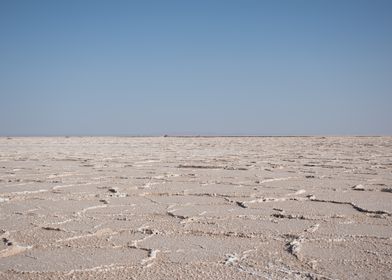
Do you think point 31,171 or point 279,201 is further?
point 31,171

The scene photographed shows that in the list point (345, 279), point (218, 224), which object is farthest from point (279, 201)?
point (345, 279)

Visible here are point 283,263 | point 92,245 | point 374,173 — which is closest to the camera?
point 283,263

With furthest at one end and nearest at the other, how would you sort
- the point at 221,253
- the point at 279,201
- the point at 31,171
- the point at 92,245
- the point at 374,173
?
1. the point at 31,171
2. the point at 374,173
3. the point at 279,201
4. the point at 92,245
5. the point at 221,253

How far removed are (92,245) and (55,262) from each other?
8.6 inches

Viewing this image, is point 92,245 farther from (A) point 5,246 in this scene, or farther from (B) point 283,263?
(B) point 283,263

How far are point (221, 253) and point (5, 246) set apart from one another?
80cm

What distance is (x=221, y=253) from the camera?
1492mm

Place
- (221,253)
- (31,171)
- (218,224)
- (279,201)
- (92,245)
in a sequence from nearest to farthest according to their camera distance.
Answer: (221,253), (92,245), (218,224), (279,201), (31,171)

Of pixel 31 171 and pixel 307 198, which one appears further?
pixel 31 171

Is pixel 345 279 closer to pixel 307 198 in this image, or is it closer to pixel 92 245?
pixel 92 245

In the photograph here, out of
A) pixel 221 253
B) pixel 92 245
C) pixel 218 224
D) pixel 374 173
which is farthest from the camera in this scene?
pixel 374 173

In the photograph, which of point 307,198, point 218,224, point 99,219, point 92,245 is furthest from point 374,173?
point 92,245

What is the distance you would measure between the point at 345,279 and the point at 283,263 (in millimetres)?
202

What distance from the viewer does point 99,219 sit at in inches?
80.1
